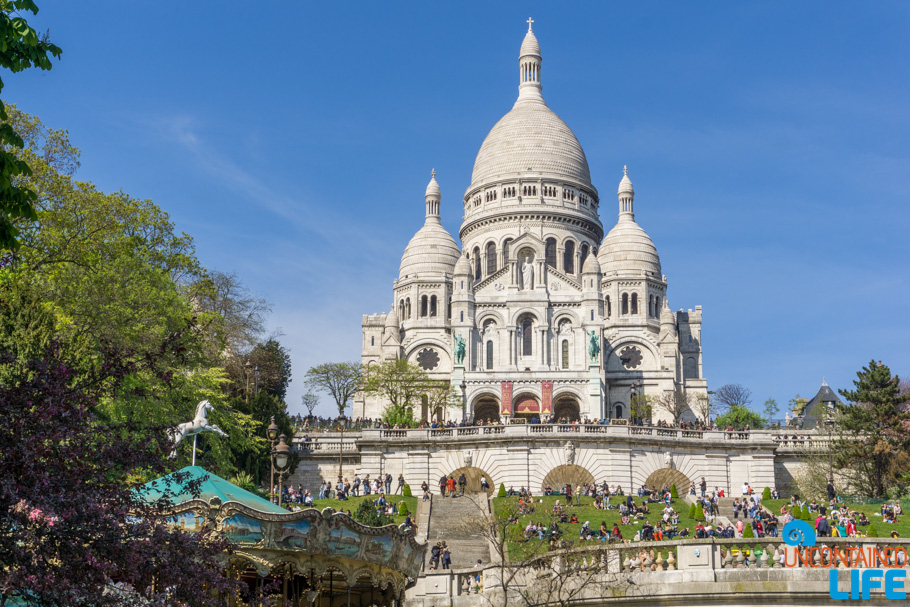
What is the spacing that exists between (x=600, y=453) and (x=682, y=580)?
2546cm

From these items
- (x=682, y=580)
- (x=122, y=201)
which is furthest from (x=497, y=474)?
(x=682, y=580)

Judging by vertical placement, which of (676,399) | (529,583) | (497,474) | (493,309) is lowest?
(529,583)

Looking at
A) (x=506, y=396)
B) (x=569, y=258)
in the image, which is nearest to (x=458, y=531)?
(x=506, y=396)

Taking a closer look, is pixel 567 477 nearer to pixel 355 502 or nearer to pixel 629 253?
pixel 355 502

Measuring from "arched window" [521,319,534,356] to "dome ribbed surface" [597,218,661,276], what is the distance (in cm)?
1202

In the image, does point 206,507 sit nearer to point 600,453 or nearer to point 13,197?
point 13,197

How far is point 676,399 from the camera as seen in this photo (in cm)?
8394

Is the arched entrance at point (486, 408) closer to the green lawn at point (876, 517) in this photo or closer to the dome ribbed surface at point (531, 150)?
the dome ribbed surface at point (531, 150)

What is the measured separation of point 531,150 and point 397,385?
37359mm

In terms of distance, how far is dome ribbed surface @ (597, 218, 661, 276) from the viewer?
9544 cm

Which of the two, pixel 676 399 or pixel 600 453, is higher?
pixel 676 399

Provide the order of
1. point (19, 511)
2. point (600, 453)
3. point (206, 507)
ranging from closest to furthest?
1. point (19, 511)
2. point (206, 507)
3. point (600, 453)

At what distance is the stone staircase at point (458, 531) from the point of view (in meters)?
37.9

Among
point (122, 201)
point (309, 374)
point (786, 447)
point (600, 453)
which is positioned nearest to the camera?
point (122, 201)
